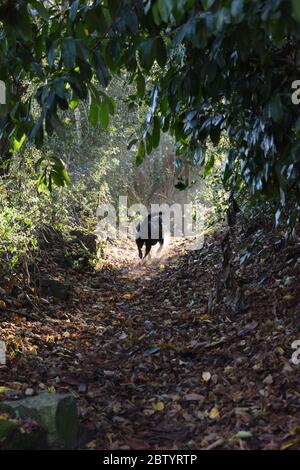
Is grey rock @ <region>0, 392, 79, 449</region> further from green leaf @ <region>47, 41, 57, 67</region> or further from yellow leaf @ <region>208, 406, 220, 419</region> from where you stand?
green leaf @ <region>47, 41, 57, 67</region>

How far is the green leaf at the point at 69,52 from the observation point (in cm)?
259

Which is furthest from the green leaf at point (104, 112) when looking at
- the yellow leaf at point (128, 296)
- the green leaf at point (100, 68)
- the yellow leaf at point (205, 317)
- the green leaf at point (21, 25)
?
the yellow leaf at point (128, 296)

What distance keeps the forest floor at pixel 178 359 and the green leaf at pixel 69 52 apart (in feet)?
7.20

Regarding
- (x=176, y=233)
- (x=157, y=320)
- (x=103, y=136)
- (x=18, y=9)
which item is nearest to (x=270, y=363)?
(x=157, y=320)

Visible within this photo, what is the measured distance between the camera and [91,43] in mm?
2994

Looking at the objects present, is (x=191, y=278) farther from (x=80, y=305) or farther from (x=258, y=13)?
(x=258, y=13)

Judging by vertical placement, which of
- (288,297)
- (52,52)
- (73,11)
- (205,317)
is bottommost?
(205,317)

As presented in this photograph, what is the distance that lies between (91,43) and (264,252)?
14.5ft

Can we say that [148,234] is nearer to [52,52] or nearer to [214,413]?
[214,413]

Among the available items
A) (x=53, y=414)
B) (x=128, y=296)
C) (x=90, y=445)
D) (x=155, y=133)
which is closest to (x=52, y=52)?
(x=155, y=133)

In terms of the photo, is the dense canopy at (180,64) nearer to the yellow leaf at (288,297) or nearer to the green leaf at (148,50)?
the green leaf at (148,50)

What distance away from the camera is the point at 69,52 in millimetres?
2605

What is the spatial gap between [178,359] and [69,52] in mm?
3116

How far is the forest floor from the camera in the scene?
11.4ft
